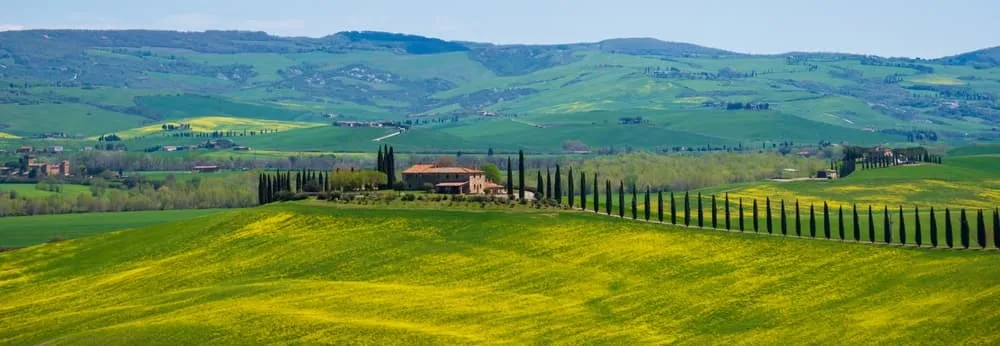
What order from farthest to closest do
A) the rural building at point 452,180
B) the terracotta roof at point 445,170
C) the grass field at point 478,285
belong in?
the terracotta roof at point 445,170
the rural building at point 452,180
the grass field at point 478,285

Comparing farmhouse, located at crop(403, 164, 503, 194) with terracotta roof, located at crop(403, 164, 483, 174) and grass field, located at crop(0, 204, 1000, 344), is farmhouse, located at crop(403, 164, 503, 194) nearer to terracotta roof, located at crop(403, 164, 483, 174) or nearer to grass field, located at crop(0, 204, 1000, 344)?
terracotta roof, located at crop(403, 164, 483, 174)

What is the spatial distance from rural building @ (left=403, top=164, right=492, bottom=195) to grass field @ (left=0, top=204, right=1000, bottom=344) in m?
17.4

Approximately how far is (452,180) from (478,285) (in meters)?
53.5

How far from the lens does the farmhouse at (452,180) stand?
188375mm

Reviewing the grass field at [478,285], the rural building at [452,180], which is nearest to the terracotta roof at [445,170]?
the rural building at [452,180]

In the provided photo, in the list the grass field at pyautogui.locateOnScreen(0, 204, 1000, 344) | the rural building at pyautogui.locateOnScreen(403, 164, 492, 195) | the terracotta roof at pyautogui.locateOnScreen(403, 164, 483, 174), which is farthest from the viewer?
the terracotta roof at pyautogui.locateOnScreen(403, 164, 483, 174)

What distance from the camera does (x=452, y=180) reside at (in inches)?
7603

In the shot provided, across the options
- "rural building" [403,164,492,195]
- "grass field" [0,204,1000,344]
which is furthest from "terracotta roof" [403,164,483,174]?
"grass field" [0,204,1000,344]

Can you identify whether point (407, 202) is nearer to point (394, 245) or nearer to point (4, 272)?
point (394, 245)

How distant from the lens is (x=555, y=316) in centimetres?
12594

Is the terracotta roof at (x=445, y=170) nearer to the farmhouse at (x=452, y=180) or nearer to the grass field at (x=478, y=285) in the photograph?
the farmhouse at (x=452, y=180)

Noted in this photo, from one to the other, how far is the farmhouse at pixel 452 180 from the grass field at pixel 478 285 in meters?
17.4

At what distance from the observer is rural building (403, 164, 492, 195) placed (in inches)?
7416

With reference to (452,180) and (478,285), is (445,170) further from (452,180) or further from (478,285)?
(478,285)
